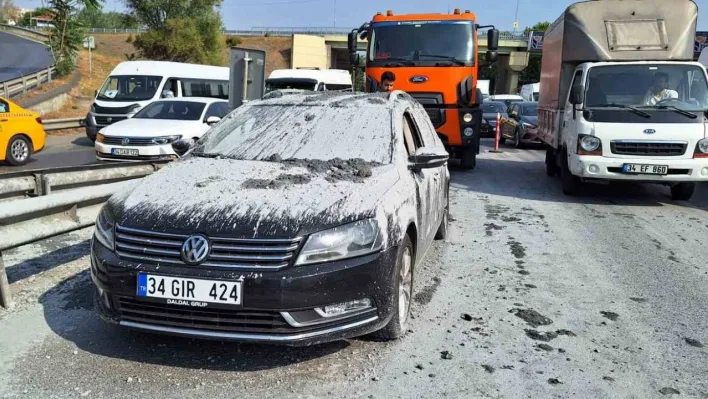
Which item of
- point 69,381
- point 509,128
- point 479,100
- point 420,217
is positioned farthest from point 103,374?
point 509,128

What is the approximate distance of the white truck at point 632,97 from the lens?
341 inches

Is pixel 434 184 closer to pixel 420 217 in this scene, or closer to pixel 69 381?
pixel 420 217

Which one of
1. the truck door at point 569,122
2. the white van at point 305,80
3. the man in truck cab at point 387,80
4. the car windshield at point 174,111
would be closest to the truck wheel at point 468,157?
the man in truck cab at point 387,80

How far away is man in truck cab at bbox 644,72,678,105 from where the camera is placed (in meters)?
9.06

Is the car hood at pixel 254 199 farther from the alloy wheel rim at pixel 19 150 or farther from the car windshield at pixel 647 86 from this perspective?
the alloy wheel rim at pixel 19 150

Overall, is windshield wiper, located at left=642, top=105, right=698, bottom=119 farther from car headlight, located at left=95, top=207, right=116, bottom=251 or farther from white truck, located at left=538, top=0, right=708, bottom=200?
car headlight, located at left=95, top=207, right=116, bottom=251

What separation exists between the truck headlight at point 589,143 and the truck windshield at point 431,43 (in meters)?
3.36

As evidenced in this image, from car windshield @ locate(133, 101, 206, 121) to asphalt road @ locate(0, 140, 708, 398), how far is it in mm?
6883

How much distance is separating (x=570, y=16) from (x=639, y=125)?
2517 millimetres

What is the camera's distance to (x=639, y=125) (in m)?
8.74

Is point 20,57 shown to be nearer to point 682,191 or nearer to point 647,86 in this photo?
point 647,86

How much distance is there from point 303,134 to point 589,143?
5.61 metres

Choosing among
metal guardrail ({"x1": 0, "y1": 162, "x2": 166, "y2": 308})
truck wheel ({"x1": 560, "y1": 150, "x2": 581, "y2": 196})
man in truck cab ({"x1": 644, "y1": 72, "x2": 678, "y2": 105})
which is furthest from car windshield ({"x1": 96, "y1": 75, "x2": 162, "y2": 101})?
man in truck cab ({"x1": 644, "y1": 72, "x2": 678, "y2": 105})

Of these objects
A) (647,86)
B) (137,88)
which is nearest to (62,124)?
(137,88)
